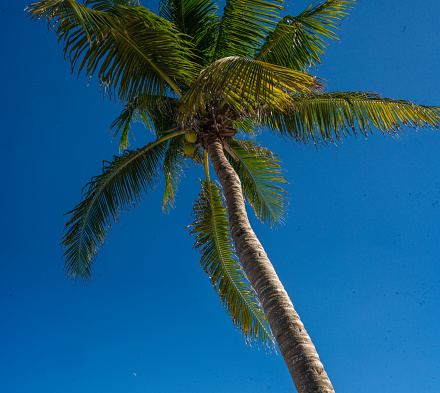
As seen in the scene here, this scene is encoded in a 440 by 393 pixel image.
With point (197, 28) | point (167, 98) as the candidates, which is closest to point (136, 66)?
point (167, 98)

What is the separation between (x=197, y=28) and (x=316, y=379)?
5784mm

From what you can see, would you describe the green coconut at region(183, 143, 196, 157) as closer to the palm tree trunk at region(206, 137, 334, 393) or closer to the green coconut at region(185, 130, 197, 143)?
the green coconut at region(185, 130, 197, 143)

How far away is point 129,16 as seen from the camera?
466cm

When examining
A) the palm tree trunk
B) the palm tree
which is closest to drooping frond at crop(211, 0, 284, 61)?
the palm tree

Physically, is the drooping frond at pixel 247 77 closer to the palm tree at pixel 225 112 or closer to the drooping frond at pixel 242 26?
the palm tree at pixel 225 112

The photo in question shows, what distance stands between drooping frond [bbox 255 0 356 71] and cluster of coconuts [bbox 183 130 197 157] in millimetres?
1657

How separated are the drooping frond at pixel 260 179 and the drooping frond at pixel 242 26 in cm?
159

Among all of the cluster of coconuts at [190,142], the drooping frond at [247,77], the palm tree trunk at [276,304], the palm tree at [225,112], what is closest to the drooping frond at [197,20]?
the palm tree at [225,112]

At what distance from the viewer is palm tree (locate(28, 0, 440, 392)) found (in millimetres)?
3865

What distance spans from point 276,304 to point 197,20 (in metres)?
5.13

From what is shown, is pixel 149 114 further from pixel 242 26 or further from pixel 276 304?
pixel 276 304

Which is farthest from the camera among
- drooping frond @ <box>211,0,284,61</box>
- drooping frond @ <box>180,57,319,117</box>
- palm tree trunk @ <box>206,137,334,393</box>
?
drooping frond @ <box>211,0,284,61</box>

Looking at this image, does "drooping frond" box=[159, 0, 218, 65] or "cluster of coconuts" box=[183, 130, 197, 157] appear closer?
"cluster of coconuts" box=[183, 130, 197, 157]

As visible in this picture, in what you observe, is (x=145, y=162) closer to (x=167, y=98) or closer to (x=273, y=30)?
(x=167, y=98)
